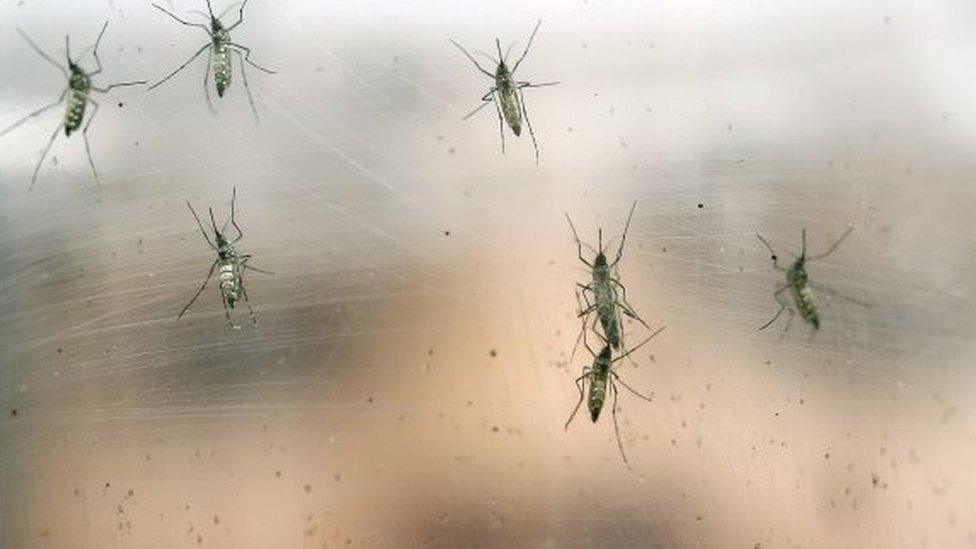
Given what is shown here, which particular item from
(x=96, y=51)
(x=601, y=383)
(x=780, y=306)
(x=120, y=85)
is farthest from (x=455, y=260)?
(x=96, y=51)

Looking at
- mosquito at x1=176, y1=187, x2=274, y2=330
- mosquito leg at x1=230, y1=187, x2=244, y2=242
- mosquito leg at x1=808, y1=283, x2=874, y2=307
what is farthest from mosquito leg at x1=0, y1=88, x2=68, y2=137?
mosquito leg at x1=808, y1=283, x2=874, y2=307

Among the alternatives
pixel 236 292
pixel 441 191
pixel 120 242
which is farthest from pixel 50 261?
pixel 441 191

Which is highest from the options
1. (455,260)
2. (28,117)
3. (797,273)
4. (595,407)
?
(28,117)

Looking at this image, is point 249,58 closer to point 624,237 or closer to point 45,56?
point 45,56

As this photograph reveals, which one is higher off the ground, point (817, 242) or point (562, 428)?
point (817, 242)

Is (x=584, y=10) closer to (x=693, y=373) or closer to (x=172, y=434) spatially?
(x=693, y=373)

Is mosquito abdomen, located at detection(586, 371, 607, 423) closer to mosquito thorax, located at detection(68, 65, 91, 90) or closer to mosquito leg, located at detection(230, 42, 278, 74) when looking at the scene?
mosquito leg, located at detection(230, 42, 278, 74)
